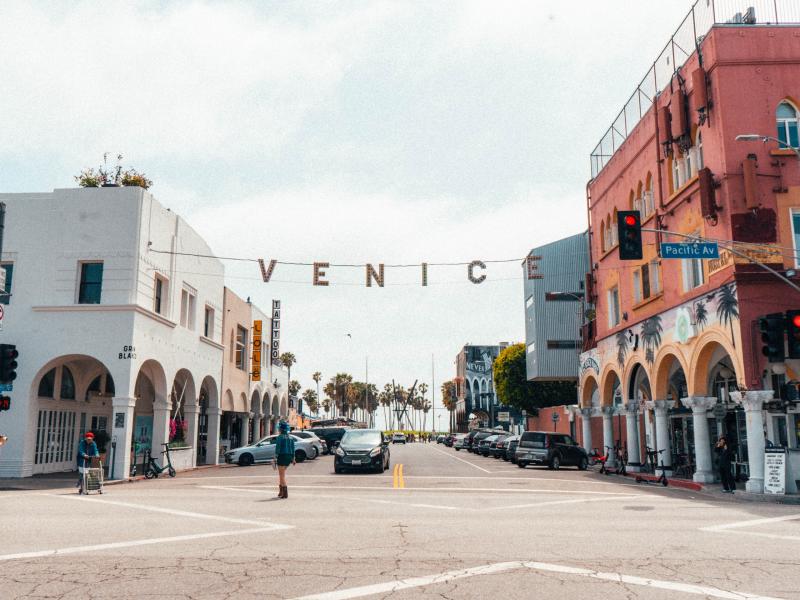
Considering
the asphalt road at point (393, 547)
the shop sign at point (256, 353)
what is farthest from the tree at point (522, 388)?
the asphalt road at point (393, 547)

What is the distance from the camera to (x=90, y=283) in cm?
2456

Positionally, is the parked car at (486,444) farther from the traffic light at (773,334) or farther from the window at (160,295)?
the traffic light at (773,334)

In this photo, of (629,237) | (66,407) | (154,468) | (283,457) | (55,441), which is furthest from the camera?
(66,407)

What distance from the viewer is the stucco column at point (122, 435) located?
2323 cm

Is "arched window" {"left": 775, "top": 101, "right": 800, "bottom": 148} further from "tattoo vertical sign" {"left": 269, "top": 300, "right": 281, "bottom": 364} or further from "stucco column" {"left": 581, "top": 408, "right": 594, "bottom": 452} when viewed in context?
"tattoo vertical sign" {"left": 269, "top": 300, "right": 281, "bottom": 364}

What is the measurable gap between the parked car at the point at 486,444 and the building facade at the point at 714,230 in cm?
1450

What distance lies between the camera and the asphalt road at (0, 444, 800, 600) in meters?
7.24

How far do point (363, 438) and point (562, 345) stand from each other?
31.1m

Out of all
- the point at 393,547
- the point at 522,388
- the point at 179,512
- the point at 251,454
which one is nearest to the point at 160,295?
the point at 251,454

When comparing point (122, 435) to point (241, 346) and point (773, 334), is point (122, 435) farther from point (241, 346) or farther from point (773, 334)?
point (773, 334)

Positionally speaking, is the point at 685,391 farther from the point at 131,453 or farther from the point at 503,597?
the point at 503,597

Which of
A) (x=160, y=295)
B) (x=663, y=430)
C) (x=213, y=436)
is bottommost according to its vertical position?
(x=213, y=436)

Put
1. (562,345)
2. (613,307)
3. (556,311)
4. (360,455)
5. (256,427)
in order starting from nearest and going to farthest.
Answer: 1. (360,455)
2. (613,307)
3. (256,427)
4. (562,345)
5. (556,311)

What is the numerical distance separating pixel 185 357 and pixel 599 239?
2020 cm
